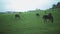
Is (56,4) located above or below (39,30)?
above

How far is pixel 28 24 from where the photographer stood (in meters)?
2.21

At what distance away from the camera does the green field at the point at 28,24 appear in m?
2.16

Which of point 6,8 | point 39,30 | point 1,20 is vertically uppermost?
point 6,8

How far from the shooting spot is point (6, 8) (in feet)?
7.47

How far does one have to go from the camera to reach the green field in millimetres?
2164

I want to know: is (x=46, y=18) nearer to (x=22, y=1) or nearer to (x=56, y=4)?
(x=56, y=4)

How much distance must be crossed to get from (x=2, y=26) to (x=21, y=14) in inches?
13.4

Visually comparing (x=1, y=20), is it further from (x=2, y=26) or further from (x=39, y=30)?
(x=39, y=30)

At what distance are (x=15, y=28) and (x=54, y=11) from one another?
0.62 m

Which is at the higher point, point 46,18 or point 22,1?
point 22,1

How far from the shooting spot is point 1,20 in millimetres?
2283

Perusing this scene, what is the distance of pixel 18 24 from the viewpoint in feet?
7.32

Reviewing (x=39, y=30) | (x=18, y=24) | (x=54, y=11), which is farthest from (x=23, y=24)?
(x=54, y=11)

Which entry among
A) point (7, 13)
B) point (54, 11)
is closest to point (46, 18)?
point (54, 11)
